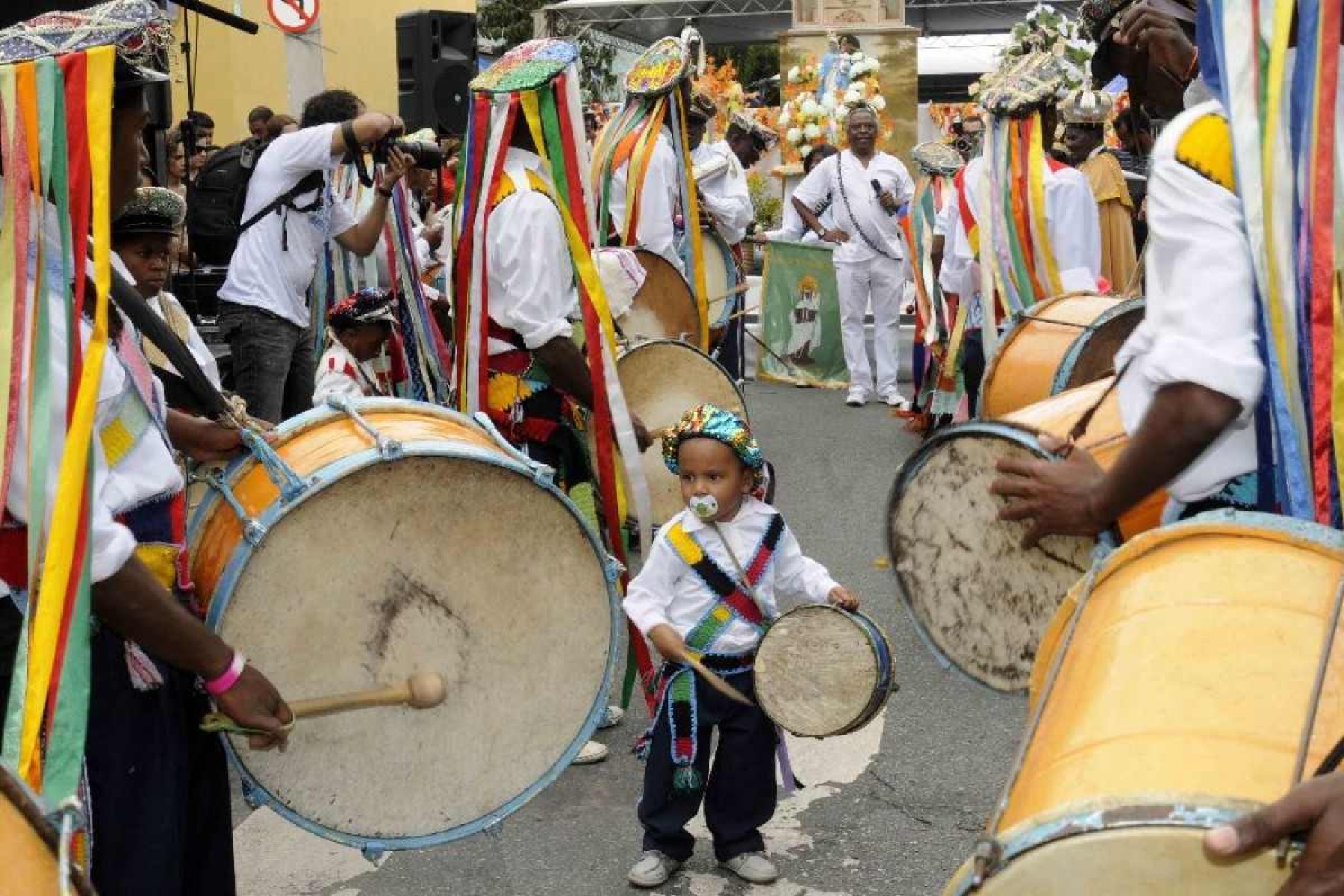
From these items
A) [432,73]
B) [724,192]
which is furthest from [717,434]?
[432,73]

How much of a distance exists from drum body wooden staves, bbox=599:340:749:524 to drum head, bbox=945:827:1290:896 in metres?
3.79

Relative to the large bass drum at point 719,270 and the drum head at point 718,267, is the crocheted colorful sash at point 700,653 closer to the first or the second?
the large bass drum at point 719,270

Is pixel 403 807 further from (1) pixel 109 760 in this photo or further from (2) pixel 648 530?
(2) pixel 648 530

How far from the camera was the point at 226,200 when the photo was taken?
843cm

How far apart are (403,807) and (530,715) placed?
29cm

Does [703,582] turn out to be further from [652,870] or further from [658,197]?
[658,197]

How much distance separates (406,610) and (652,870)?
125 centimetres

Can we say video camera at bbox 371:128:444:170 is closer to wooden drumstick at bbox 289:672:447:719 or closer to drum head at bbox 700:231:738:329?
drum head at bbox 700:231:738:329

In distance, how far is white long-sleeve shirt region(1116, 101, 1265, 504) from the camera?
2.21 metres

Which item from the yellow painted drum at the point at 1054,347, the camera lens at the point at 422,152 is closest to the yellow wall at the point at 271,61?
the camera lens at the point at 422,152

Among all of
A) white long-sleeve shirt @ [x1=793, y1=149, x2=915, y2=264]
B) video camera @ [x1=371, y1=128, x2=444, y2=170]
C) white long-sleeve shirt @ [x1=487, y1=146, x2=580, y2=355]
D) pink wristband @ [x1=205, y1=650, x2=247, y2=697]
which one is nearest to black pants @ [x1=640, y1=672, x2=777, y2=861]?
white long-sleeve shirt @ [x1=487, y1=146, x2=580, y2=355]

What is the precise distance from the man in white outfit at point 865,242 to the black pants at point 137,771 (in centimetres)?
884

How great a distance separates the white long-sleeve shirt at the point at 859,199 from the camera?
11.6 metres

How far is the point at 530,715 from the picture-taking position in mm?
3252
